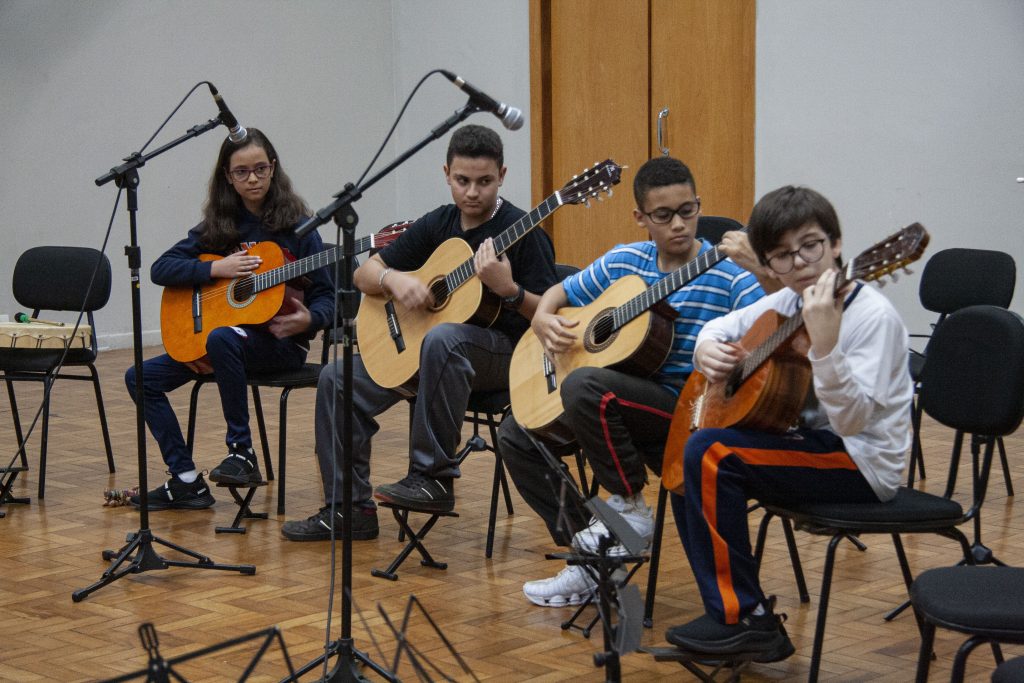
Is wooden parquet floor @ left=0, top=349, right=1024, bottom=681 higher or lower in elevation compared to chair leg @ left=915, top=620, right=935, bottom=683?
lower

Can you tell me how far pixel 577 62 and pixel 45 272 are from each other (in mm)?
4451

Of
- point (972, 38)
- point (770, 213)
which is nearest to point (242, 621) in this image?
point (770, 213)

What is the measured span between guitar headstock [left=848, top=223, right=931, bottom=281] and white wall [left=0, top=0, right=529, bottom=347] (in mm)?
6603

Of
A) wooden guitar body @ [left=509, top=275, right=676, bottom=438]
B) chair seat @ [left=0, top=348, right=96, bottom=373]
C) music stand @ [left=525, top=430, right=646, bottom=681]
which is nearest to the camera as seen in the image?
music stand @ [left=525, top=430, right=646, bottom=681]

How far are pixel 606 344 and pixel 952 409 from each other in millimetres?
885

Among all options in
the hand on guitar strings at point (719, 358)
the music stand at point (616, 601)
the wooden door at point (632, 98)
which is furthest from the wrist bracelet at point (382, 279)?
the wooden door at point (632, 98)

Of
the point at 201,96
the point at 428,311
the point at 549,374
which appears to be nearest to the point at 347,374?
the point at 549,374

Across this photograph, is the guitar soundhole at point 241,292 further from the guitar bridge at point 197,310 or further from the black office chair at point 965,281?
the black office chair at point 965,281

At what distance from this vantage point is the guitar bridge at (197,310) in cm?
445

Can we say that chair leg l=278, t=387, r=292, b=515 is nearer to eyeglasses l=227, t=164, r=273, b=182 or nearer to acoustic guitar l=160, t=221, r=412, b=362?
acoustic guitar l=160, t=221, r=412, b=362

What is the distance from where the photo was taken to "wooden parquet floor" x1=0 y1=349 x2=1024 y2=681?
2969mm

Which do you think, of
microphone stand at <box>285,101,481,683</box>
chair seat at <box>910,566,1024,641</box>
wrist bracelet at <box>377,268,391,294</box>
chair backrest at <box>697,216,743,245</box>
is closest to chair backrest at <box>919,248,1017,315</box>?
chair backrest at <box>697,216,743,245</box>

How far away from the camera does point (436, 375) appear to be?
3779 mm

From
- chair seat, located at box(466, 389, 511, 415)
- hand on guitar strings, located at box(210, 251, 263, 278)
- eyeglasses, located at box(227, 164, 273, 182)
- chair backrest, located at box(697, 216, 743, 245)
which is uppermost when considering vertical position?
eyeglasses, located at box(227, 164, 273, 182)
